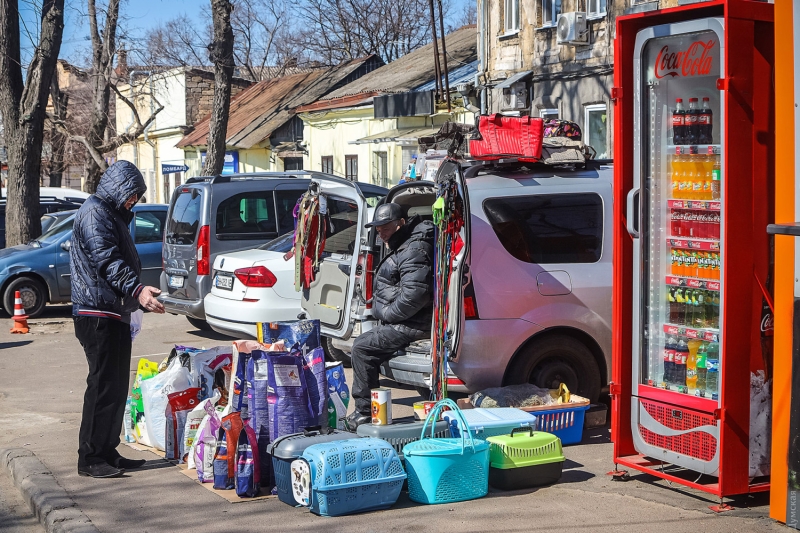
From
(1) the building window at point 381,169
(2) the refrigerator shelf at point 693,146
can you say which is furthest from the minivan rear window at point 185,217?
(1) the building window at point 381,169

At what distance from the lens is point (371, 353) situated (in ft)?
24.4

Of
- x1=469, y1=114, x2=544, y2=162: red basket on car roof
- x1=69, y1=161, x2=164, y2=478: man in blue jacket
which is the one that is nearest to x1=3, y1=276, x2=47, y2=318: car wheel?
x1=69, y1=161, x2=164, y2=478: man in blue jacket

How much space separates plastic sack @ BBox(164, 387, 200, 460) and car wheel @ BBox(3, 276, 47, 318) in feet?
30.5

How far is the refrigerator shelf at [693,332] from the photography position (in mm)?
5784

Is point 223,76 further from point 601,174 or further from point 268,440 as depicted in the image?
point 268,440

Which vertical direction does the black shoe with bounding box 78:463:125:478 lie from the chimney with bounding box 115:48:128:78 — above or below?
below

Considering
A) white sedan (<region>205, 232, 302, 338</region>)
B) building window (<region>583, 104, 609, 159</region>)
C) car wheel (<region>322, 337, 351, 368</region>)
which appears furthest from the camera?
building window (<region>583, 104, 609, 159</region>)

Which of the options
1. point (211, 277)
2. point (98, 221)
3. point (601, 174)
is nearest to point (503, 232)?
point (601, 174)

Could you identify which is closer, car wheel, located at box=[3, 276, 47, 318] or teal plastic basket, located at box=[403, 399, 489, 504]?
teal plastic basket, located at box=[403, 399, 489, 504]

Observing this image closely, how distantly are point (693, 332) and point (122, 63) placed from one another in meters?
32.4

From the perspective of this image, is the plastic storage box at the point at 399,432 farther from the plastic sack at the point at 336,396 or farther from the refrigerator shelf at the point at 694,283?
the refrigerator shelf at the point at 694,283

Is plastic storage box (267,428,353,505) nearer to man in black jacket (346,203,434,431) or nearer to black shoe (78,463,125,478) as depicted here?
man in black jacket (346,203,434,431)

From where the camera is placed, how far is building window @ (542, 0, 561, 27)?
58.6ft

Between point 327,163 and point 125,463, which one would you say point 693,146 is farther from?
point 327,163
